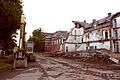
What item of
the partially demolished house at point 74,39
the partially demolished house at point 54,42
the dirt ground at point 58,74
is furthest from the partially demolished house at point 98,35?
the dirt ground at point 58,74

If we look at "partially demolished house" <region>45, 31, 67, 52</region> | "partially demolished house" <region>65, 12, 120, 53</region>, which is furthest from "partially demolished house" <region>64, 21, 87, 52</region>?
"partially demolished house" <region>45, 31, 67, 52</region>

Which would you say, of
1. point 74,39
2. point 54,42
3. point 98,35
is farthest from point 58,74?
point 54,42

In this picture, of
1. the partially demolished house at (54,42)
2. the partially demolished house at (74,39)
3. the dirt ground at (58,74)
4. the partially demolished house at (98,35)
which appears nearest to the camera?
the dirt ground at (58,74)

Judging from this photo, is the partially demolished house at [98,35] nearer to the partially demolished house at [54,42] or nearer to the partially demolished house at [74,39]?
the partially demolished house at [74,39]

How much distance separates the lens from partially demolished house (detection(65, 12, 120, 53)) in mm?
30250

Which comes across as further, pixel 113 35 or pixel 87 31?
pixel 87 31

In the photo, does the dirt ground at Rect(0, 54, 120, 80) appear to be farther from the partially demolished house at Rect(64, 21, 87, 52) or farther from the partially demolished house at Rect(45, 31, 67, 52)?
the partially demolished house at Rect(45, 31, 67, 52)

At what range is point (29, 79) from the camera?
295 inches

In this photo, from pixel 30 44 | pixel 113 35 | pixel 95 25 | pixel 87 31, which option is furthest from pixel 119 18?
pixel 30 44

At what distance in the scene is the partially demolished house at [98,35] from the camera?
30250 millimetres

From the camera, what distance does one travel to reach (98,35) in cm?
3531

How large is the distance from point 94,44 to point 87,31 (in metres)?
6.26

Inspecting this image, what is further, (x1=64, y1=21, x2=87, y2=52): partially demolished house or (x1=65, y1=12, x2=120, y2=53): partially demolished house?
(x1=64, y1=21, x2=87, y2=52): partially demolished house

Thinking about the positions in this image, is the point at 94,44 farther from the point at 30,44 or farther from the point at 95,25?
the point at 30,44
